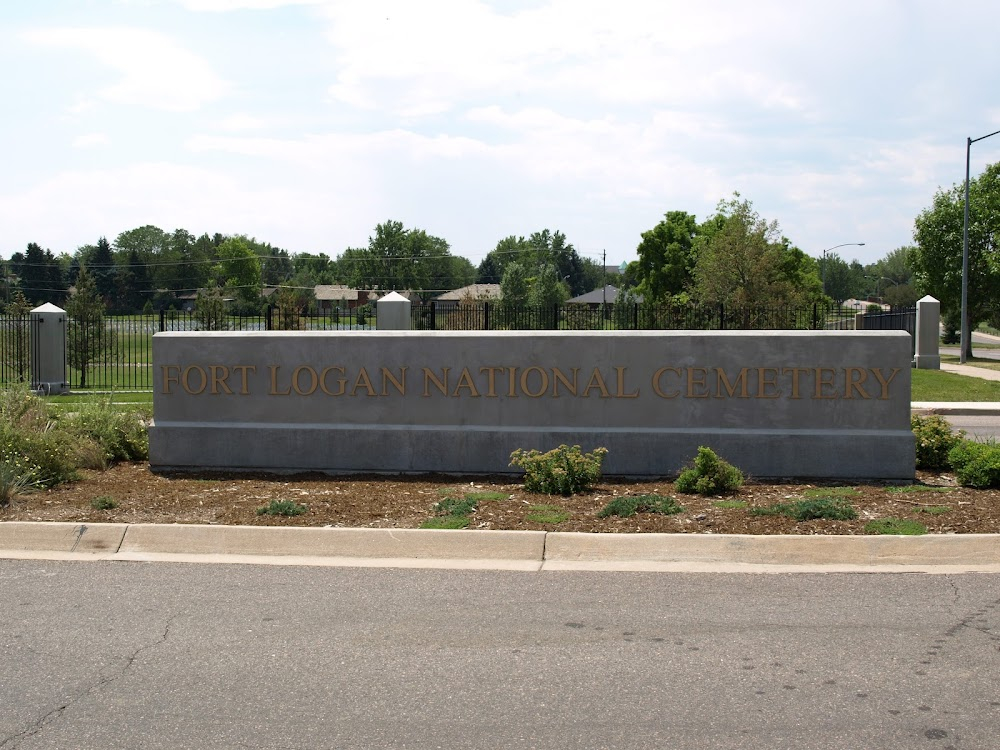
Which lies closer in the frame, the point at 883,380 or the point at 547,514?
the point at 547,514

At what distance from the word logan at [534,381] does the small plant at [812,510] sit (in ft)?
7.13

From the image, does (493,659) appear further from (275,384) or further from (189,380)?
(189,380)

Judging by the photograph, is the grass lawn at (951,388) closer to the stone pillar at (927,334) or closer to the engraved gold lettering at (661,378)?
the stone pillar at (927,334)

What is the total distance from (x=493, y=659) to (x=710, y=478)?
4451 mm

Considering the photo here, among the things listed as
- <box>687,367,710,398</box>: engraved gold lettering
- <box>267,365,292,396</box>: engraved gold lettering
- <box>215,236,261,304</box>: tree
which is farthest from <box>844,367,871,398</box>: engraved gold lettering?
<box>215,236,261,304</box>: tree

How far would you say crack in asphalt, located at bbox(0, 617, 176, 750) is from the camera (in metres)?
4.60

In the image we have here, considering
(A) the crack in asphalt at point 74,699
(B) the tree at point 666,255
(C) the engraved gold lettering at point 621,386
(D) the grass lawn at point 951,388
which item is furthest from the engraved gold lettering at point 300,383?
(B) the tree at point 666,255

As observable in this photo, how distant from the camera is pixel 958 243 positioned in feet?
142

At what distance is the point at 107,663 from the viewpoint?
5.58 metres

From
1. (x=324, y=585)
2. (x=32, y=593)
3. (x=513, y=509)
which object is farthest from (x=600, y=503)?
(x=32, y=593)

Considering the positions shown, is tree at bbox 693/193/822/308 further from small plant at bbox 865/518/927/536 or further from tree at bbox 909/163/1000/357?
small plant at bbox 865/518/927/536

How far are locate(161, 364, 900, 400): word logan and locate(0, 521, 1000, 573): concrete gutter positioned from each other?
10.6ft

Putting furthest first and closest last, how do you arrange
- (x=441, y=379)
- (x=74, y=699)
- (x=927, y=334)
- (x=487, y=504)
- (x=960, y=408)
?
(x=927, y=334) < (x=960, y=408) < (x=441, y=379) < (x=487, y=504) < (x=74, y=699)

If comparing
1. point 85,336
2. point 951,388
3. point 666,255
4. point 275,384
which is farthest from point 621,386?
point 666,255
